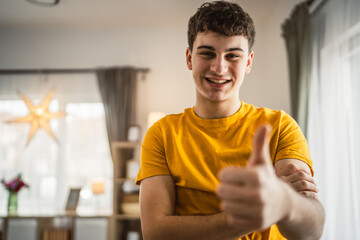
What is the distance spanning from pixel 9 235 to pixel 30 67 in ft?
7.32

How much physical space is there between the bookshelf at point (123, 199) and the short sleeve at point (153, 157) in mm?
2553

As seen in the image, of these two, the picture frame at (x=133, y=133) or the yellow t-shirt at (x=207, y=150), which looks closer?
the yellow t-shirt at (x=207, y=150)

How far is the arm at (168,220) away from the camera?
80cm

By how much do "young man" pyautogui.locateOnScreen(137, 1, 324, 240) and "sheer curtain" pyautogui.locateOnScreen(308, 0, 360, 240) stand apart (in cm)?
130

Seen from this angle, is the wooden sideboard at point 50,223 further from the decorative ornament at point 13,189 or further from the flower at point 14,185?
the flower at point 14,185

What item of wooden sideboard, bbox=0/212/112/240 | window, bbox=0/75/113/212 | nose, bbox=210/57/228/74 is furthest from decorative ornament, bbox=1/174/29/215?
nose, bbox=210/57/228/74

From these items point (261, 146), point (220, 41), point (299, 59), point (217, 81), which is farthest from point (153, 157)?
point (299, 59)

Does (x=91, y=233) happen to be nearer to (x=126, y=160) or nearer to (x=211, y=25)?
(x=126, y=160)

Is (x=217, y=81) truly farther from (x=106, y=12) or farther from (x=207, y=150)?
(x=106, y=12)

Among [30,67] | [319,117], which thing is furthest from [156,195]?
[30,67]

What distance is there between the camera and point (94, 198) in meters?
4.14

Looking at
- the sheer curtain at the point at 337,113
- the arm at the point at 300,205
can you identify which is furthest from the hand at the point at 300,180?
the sheer curtain at the point at 337,113

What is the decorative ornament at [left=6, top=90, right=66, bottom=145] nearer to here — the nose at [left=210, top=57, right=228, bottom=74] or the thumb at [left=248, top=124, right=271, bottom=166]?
the nose at [left=210, top=57, right=228, bottom=74]

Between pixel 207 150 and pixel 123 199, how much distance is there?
2.84 meters
